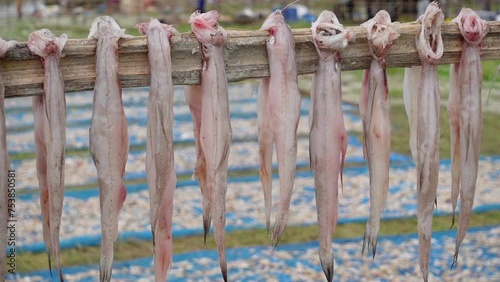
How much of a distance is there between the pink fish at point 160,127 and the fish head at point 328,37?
17.1 inches

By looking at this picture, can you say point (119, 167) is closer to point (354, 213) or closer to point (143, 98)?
point (354, 213)

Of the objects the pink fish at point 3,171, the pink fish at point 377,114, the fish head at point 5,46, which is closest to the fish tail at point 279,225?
the pink fish at point 377,114

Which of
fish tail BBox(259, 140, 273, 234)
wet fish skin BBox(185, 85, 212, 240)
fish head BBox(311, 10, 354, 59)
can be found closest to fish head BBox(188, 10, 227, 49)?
wet fish skin BBox(185, 85, 212, 240)

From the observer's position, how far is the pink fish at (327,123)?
2.33m

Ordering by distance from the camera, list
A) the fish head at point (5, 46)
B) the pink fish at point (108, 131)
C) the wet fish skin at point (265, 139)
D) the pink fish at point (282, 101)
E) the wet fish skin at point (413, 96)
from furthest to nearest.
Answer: the wet fish skin at point (413, 96) → the wet fish skin at point (265, 139) → the pink fish at point (282, 101) → the pink fish at point (108, 131) → the fish head at point (5, 46)

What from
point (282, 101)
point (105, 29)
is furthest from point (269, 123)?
point (105, 29)

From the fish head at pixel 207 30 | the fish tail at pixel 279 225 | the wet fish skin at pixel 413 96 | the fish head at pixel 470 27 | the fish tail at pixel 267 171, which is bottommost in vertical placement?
the fish tail at pixel 279 225

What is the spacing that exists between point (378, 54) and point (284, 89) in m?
0.33

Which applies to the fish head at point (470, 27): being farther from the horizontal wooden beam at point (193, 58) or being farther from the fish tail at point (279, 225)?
the fish tail at point (279, 225)

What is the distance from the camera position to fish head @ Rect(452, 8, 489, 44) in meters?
2.48

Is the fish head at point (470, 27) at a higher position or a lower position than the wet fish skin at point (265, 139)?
higher

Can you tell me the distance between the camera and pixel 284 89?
7.60ft

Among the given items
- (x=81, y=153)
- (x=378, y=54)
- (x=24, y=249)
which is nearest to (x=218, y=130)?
(x=378, y=54)

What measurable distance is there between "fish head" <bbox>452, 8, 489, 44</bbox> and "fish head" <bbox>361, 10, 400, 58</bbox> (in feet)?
0.77
